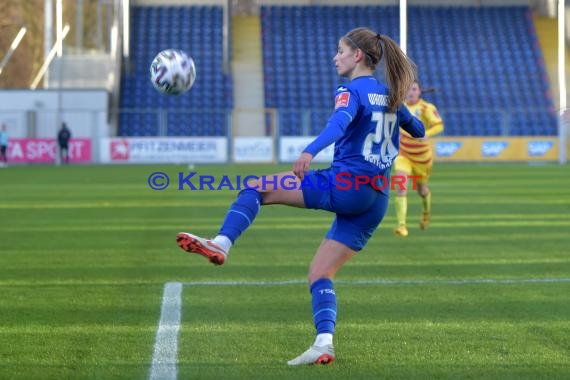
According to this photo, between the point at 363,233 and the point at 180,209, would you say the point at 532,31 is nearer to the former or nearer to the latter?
the point at 180,209

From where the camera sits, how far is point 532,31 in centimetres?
5238

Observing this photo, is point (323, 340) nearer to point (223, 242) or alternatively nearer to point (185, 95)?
point (223, 242)

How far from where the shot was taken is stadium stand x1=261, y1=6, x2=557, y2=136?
47.1m

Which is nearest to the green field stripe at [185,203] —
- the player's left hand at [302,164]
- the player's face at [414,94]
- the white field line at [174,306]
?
the player's face at [414,94]

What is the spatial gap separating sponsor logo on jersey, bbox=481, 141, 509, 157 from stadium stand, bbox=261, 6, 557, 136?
1.82 metres

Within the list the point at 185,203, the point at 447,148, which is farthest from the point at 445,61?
the point at 185,203

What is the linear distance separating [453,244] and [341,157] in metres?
7.34

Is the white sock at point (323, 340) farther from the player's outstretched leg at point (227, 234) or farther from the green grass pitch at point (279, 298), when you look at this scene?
the player's outstretched leg at point (227, 234)

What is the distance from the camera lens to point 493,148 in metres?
43.4

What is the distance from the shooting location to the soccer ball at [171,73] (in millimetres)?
8883

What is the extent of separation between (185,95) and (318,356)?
4324 cm

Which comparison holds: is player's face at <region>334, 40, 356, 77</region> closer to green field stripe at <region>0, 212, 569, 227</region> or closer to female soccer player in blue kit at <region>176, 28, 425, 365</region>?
female soccer player in blue kit at <region>176, 28, 425, 365</region>

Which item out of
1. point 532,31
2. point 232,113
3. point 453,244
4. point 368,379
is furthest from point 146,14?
point 368,379

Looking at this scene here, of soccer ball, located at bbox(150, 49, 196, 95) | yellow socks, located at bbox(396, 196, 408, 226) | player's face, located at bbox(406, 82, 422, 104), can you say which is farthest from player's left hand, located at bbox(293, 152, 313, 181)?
player's face, located at bbox(406, 82, 422, 104)
